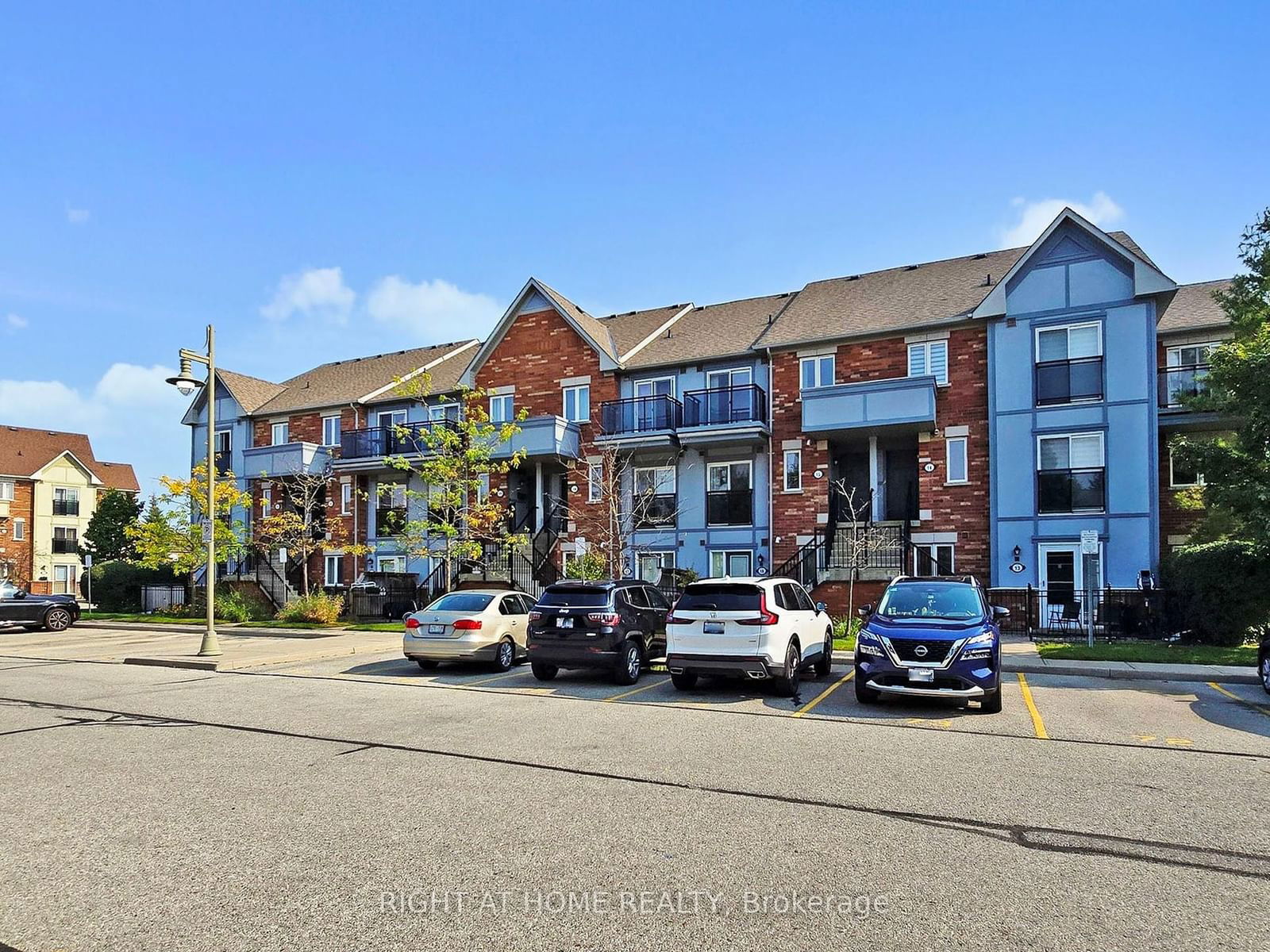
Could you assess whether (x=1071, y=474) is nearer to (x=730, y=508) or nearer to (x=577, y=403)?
(x=730, y=508)

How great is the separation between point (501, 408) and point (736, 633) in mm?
21445

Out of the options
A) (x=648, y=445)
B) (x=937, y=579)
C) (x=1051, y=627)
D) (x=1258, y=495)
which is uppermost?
(x=648, y=445)

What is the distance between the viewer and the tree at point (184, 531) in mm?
30609

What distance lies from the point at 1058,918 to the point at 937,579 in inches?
356

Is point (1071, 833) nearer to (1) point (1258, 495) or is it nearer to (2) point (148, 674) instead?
(1) point (1258, 495)

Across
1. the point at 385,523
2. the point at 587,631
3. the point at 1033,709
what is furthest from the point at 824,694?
the point at 385,523

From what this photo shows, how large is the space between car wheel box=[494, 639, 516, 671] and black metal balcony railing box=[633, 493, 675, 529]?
42.4 ft

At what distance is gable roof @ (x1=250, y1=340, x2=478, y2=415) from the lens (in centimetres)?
3600

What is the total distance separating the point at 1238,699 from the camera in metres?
12.3

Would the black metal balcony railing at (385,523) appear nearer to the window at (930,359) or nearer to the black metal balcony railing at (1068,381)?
the window at (930,359)

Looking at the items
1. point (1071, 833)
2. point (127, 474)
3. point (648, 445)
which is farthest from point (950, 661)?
point (127, 474)

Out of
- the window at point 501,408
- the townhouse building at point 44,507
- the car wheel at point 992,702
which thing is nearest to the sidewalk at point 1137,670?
the car wheel at point 992,702

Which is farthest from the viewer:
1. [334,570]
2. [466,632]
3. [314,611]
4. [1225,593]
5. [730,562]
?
[334,570]

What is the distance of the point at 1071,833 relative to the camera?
597cm
